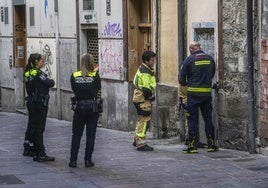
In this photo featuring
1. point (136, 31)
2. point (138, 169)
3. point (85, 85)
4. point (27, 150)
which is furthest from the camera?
point (136, 31)

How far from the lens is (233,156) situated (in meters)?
12.3

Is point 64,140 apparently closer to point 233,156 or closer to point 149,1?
point 149,1

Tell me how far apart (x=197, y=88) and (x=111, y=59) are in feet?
18.4

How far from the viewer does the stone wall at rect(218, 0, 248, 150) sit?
1258 cm

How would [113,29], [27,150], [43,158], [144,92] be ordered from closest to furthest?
[43,158] < [27,150] < [144,92] < [113,29]

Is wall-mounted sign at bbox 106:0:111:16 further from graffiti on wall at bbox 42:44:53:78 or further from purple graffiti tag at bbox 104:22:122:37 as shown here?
graffiti on wall at bbox 42:44:53:78

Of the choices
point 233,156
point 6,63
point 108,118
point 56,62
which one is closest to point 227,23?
point 233,156

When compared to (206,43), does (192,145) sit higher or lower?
lower

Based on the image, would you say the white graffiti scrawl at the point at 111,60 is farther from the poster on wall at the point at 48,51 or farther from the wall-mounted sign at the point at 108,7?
the poster on wall at the point at 48,51

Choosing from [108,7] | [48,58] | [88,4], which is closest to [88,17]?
[88,4]

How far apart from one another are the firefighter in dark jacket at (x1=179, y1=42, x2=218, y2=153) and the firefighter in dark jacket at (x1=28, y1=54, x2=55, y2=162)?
7.67 ft

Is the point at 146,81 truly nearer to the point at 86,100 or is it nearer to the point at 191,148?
the point at 191,148

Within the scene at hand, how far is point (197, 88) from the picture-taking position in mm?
12695

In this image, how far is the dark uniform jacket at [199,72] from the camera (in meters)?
12.7
